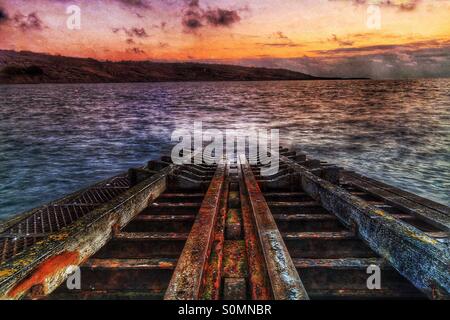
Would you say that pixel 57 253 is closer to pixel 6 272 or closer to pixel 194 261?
pixel 6 272

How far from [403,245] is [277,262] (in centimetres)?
126

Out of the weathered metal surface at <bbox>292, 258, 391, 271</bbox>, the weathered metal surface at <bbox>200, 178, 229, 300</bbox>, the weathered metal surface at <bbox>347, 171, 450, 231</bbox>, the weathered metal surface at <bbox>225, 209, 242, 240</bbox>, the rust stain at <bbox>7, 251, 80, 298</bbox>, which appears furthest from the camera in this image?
the weathered metal surface at <bbox>347, 171, 450, 231</bbox>

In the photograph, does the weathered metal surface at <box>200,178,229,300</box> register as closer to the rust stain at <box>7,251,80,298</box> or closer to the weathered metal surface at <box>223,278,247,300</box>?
the weathered metal surface at <box>223,278,247,300</box>

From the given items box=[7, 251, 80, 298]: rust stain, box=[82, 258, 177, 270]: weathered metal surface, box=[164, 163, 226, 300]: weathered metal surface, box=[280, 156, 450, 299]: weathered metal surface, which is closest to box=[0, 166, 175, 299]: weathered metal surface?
box=[7, 251, 80, 298]: rust stain

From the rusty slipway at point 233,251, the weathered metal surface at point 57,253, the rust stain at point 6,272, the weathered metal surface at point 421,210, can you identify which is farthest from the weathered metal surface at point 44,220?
the weathered metal surface at point 421,210

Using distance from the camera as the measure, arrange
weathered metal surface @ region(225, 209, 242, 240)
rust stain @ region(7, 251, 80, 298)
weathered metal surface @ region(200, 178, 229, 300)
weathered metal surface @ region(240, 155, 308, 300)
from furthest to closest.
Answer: weathered metal surface @ region(225, 209, 242, 240), weathered metal surface @ region(200, 178, 229, 300), rust stain @ region(7, 251, 80, 298), weathered metal surface @ region(240, 155, 308, 300)

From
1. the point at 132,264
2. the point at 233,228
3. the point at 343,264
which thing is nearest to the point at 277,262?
the point at 343,264

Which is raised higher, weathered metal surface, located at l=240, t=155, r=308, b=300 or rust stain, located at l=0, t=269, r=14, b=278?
rust stain, located at l=0, t=269, r=14, b=278

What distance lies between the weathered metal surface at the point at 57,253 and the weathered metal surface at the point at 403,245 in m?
3.03

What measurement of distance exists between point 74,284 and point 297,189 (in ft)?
14.5

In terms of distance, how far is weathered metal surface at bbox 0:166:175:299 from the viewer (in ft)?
→ 7.14

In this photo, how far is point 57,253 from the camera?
259 cm
